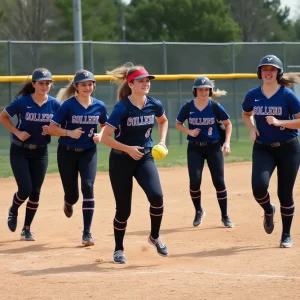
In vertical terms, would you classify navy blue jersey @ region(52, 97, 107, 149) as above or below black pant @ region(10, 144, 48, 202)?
above

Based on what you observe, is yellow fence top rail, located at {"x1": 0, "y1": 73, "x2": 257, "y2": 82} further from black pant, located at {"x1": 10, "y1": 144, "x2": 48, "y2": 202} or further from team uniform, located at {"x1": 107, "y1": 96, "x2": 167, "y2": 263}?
team uniform, located at {"x1": 107, "y1": 96, "x2": 167, "y2": 263}

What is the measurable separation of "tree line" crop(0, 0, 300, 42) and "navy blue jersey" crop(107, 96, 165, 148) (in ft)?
92.5

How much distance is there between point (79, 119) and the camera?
9656 mm

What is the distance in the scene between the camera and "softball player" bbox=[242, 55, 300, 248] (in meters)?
8.99

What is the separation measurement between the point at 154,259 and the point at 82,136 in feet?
5.77

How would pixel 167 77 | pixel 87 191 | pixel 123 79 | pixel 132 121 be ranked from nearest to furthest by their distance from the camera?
pixel 132 121 → pixel 123 79 → pixel 87 191 → pixel 167 77

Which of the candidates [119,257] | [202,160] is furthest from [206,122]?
[119,257]

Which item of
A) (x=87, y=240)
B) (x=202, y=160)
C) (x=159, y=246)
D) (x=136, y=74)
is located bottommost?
(x=87, y=240)

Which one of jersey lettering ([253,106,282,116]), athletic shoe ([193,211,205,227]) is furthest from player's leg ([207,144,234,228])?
jersey lettering ([253,106,282,116])

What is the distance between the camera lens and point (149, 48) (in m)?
24.1

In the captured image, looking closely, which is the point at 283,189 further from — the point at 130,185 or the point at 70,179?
the point at 70,179

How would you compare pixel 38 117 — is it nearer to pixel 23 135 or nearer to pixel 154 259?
pixel 23 135

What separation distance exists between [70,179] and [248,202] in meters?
4.06

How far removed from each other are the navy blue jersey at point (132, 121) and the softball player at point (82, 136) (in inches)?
44.5
